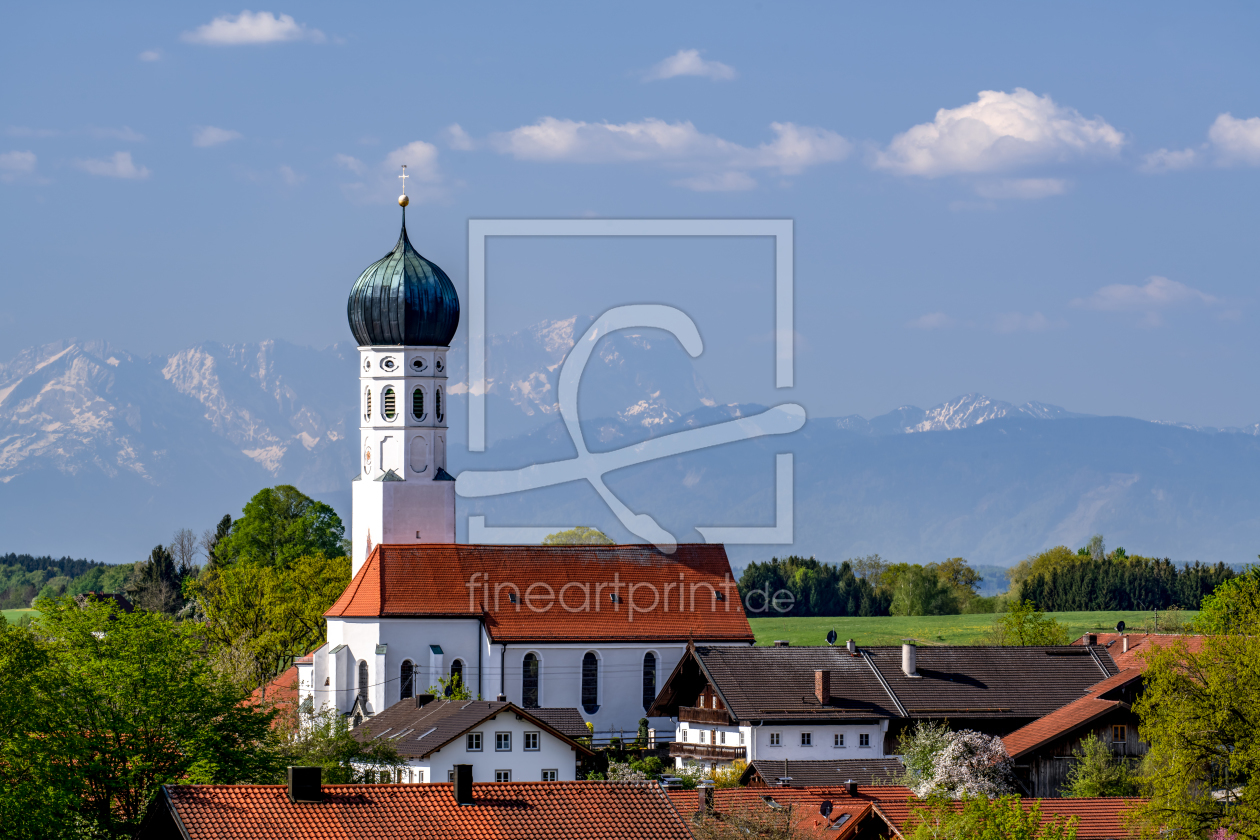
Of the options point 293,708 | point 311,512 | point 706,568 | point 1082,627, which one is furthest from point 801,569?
point 293,708

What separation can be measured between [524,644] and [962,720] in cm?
1703

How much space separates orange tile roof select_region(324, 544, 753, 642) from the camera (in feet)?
230

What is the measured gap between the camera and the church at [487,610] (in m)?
69.4

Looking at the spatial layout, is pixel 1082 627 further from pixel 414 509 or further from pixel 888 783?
pixel 888 783

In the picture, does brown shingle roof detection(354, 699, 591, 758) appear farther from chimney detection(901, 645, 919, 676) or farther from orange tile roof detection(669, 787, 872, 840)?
chimney detection(901, 645, 919, 676)

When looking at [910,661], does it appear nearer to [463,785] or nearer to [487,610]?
[487,610]

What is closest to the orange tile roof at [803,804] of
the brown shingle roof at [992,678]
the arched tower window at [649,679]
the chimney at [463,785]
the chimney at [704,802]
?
the chimney at [704,802]

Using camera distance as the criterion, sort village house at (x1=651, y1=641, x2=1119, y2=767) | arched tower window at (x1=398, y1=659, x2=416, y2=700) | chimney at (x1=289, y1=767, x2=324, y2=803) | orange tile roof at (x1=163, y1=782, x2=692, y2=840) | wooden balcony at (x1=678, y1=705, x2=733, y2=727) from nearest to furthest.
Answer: orange tile roof at (x1=163, y1=782, x2=692, y2=840)
chimney at (x1=289, y1=767, x2=324, y2=803)
village house at (x1=651, y1=641, x2=1119, y2=767)
wooden balcony at (x1=678, y1=705, x2=733, y2=727)
arched tower window at (x1=398, y1=659, x2=416, y2=700)

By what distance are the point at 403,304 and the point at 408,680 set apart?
16.0m

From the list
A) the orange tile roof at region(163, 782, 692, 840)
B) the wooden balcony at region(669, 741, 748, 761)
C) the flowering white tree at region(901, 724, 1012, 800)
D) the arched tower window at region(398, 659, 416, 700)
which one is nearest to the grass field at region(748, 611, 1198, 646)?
the arched tower window at region(398, 659, 416, 700)

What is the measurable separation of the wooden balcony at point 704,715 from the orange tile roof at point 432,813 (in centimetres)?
2260

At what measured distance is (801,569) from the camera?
162875mm

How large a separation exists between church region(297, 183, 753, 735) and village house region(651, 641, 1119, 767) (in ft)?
19.0

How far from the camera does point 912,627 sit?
13275cm
